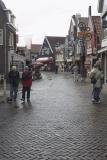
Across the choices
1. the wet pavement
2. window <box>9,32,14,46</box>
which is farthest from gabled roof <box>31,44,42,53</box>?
the wet pavement

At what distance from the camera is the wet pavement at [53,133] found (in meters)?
8.34

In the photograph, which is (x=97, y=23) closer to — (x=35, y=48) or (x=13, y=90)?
(x=13, y=90)

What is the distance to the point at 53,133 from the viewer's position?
424 inches

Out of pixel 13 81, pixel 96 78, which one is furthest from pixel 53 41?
pixel 96 78

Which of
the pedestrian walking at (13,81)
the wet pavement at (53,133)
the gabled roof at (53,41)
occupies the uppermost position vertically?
the gabled roof at (53,41)

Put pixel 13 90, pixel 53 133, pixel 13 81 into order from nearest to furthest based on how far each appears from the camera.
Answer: pixel 53 133 < pixel 13 81 < pixel 13 90

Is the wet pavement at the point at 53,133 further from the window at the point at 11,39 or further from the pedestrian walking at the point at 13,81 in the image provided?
the window at the point at 11,39

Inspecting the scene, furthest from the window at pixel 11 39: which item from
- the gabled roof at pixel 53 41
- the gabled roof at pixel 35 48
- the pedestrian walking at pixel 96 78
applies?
the gabled roof at pixel 35 48

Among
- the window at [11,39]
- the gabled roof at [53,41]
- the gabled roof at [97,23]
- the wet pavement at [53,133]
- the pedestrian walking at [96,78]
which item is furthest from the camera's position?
the gabled roof at [53,41]

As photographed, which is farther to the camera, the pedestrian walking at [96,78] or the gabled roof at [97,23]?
the gabled roof at [97,23]

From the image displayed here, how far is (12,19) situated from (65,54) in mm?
52197

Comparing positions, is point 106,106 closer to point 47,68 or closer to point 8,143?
point 8,143

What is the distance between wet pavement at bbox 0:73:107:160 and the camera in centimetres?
834

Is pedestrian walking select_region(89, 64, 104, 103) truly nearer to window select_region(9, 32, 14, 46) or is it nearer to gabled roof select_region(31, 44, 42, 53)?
window select_region(9, 32, 14, 46)
